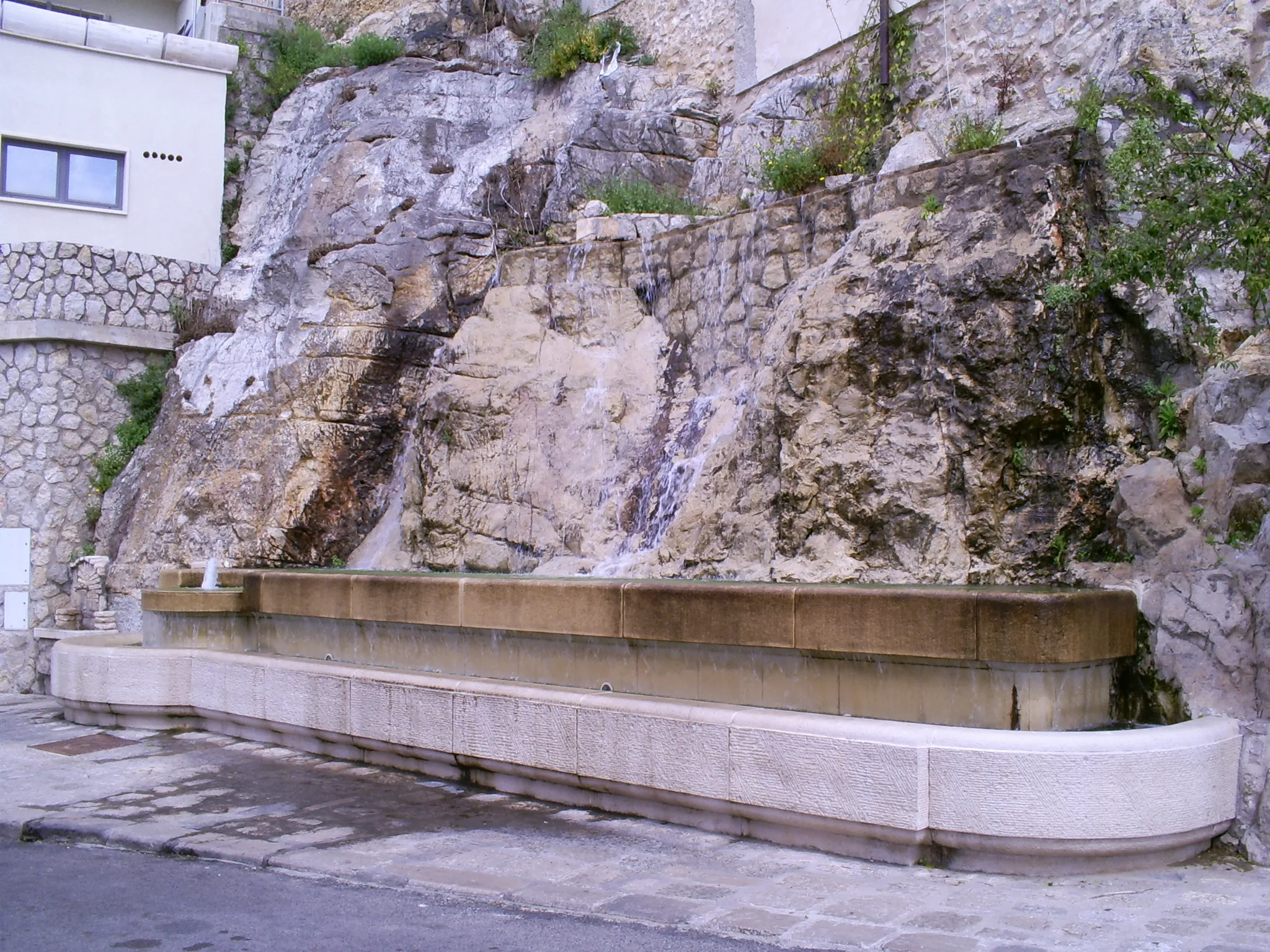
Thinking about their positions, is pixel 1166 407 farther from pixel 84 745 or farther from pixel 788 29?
pixel 788 29

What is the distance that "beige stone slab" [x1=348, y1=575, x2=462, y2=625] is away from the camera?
7805 mm

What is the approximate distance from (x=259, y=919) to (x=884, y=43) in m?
11.6

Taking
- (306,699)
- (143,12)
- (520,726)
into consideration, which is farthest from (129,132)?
(520,726)

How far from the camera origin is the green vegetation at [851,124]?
12.8 m

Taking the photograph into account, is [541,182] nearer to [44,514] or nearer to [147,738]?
[44,514]

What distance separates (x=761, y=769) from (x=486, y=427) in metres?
6.69

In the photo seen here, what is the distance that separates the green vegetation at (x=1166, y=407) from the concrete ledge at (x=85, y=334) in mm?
12390

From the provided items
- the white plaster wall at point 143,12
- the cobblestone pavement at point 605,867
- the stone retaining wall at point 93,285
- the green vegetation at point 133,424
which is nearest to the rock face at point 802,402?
the cobblestone pavement at point 605,867

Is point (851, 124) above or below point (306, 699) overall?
above

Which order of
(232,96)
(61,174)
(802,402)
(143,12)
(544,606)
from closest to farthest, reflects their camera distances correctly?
1. (544,606)
2. (802,402)
3. (61,174)
4. (232,96)
5. (143,12)

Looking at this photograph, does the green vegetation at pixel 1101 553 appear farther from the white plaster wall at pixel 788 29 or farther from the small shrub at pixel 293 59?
the small shrub at pixel 293 59

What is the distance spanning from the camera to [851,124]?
13.3 meters

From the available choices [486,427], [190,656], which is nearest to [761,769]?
[190,656]

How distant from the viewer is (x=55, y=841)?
6.36 metres
